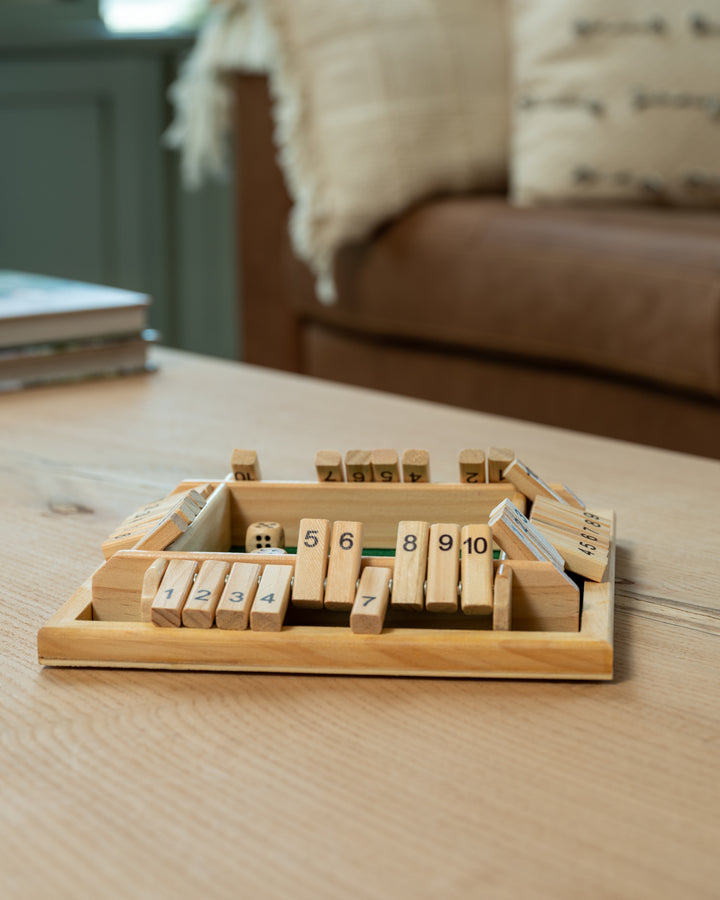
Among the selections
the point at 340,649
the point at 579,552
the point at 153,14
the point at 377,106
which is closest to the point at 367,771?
the point at 340,649

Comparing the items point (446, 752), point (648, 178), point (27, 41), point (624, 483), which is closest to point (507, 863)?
point (446, 752)

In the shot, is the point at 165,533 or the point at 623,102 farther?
the point at 623,102

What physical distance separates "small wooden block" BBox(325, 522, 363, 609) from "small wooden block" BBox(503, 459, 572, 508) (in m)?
0.11

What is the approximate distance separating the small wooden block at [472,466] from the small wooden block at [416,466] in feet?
0.07

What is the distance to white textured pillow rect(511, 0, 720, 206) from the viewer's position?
1.62 metres

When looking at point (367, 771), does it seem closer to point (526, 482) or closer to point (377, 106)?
point (526, 482)

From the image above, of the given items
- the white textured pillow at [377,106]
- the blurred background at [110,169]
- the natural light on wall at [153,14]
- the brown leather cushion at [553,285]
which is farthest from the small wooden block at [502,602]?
the natural light on wall at [153,14]

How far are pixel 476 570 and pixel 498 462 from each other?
126 millimetres

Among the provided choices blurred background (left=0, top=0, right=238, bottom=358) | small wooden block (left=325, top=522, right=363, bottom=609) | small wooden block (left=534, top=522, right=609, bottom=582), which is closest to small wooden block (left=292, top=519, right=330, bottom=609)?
small wooden block (left=325, top=522, right=363, bottom=609)

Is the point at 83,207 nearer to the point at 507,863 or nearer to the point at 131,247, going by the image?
the point at 131,247

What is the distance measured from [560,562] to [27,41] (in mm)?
2472

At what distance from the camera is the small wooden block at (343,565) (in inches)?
18.5

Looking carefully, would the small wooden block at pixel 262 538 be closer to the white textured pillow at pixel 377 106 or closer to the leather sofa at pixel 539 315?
the leather sofa at pixel 539 315

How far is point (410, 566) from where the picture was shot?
1.56 feet
